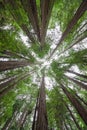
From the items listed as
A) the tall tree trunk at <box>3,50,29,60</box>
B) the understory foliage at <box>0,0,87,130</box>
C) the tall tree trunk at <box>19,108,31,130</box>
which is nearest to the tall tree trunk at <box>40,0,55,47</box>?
the understory foliage at <box>0,0,87,130</box>

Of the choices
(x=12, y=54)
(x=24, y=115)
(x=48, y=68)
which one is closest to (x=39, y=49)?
(x=12, y=54)

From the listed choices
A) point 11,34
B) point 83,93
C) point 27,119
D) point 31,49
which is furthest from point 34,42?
point 27,119

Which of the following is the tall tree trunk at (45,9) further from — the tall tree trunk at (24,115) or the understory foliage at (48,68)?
the tall tree trunk at (24,115)

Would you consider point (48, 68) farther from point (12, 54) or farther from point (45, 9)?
point (45, 9)

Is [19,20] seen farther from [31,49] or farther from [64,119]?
[64,119]

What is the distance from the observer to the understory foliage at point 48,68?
8031 mm

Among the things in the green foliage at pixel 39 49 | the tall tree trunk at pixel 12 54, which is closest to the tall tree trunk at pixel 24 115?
the tall tree trunk at pixel 12 54

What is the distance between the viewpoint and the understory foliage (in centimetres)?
803

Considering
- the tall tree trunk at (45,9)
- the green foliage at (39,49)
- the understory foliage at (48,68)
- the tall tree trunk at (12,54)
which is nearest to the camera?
the tall tree trunk at (45,9)

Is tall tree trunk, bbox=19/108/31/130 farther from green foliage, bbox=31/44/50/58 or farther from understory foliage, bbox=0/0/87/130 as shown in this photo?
green foliage, bbox=31/44/50/58

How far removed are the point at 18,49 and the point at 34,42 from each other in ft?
3.82

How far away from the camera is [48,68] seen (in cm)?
1327

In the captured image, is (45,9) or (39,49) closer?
(45,9)

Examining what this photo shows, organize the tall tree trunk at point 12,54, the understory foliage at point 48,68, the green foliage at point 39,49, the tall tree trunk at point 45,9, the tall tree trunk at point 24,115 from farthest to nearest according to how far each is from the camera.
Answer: the tall tree trunk at point 24,115 → the green foliage at point 39,49 → the tall tree trunk at point 12,54 → the understory foliage at point 48,68 → the tall tree trunk at point 45,9
